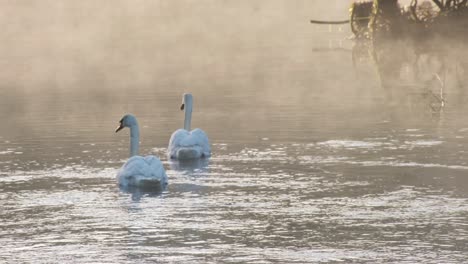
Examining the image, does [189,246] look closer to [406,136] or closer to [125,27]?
[406,136]

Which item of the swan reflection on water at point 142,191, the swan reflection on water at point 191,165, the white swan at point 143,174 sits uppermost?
the white swan at point 143,174

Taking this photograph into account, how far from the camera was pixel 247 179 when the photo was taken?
23297 mm

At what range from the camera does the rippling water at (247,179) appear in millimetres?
17812

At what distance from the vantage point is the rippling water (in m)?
17.8

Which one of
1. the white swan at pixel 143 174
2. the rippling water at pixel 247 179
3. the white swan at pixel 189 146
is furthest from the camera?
the white swan at pixel 189 146

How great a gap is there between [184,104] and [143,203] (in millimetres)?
8325

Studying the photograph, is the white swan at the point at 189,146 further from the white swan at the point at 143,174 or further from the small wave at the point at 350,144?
the white swan at the point at 143,174

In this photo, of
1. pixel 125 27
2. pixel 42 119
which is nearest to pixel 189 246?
pixel 42 119

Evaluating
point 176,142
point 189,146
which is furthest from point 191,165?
point 176,142

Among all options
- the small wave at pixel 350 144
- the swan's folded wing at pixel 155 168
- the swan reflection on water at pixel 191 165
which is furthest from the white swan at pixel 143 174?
the small wave at pixel 350 144

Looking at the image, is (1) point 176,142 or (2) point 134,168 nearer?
(2) point 134,168

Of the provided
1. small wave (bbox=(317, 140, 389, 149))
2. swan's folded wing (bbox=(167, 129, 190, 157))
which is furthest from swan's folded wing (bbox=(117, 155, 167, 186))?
small wave (bbox=(317, 140, 389, 149))

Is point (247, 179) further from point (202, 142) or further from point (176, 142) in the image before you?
point (176, 142)

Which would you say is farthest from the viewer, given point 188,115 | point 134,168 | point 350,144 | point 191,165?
point 188,115
